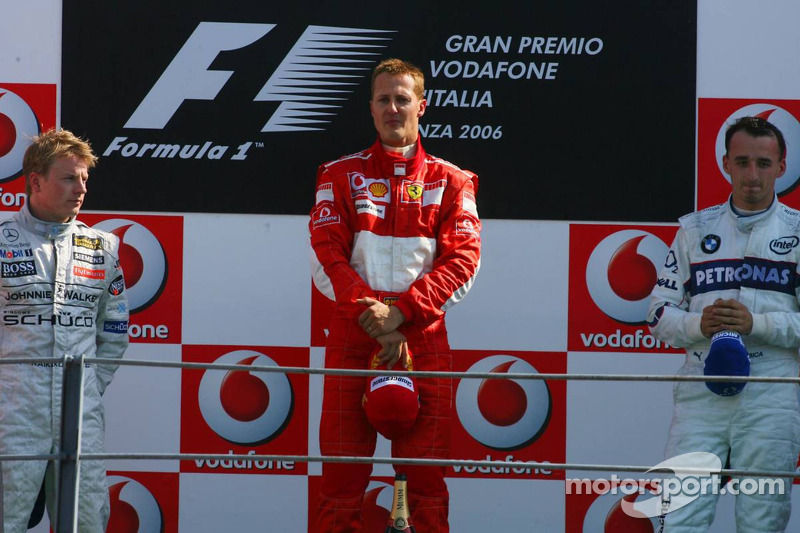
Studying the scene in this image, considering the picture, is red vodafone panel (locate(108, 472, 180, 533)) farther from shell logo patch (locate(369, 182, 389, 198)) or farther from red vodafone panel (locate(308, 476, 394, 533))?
shell logo patch (locate(369, 182, 389, 198))

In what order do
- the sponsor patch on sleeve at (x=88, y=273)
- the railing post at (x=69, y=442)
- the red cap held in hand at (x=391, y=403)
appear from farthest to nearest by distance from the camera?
the sponsor patch on sleeve at (x=88, y=273)
the red cap held in hand at (x=391, y=403)
the railing post at (x=69, y=442)

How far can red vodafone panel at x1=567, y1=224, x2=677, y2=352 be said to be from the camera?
3.37 metres

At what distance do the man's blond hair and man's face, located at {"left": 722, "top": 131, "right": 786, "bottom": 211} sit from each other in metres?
1.78

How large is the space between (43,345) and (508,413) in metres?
1.44

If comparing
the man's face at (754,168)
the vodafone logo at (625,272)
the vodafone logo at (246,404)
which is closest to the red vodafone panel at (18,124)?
the vodafone logo at (246,404)

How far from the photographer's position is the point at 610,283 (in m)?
3.39

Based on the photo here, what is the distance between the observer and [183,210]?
11.0 ft

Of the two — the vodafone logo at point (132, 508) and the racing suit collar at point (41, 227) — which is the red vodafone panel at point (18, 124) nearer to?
the racing suit collar at point (41, 227)

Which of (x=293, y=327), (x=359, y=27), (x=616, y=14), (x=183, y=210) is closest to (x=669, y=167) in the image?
(x=616, y=14)

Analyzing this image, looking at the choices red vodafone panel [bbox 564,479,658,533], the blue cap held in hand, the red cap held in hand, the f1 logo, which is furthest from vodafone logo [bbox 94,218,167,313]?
the blue cap held in hand

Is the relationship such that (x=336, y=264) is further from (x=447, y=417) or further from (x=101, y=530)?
(x=101, y=530)

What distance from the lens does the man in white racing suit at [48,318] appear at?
2.80m

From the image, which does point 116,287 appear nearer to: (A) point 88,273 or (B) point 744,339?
(A) point 88,273

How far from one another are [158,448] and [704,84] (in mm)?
2083
